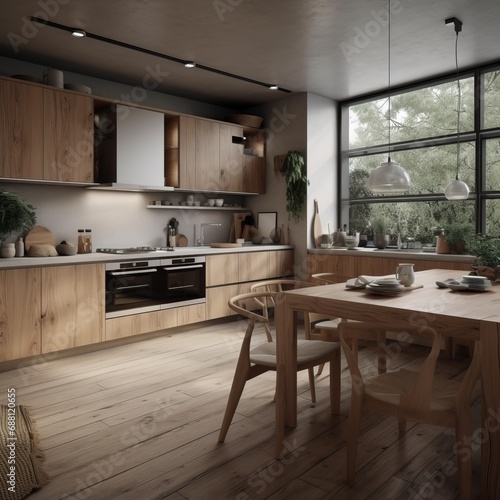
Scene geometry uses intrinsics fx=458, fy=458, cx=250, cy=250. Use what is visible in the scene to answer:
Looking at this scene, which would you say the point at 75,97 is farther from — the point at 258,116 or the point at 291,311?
the point at 291,311

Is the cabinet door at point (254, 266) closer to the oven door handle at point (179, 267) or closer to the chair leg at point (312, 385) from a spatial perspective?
the oven door handle at point (179, 267)

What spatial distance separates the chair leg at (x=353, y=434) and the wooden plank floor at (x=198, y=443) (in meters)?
0.08

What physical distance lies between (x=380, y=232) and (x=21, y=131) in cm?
380

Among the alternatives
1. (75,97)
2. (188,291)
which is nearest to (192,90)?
(75,97)

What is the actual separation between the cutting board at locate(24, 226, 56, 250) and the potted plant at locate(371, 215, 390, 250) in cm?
334

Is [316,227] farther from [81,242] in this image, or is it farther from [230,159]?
[81,242]

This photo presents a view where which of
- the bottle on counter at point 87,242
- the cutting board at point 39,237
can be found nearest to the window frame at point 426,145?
the bottle on counter at point 87,242

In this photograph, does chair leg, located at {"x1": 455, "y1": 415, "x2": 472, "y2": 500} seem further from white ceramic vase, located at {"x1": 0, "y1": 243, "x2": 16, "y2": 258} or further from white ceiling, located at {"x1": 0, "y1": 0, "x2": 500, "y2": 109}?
white ceramic vase, located at {"x1": 0, "y1": 243, "x2": 16, "y2": 258}

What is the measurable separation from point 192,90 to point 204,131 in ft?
1.65

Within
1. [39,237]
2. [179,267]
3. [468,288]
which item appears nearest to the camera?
[468,288]

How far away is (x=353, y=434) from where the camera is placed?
6.46 ft

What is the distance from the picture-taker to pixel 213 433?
252cm

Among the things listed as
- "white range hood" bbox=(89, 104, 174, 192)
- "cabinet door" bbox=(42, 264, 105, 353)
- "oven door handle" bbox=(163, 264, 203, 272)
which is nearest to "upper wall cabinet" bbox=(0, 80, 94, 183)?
"white range hood" bbox=(89, 104, 174, 192)

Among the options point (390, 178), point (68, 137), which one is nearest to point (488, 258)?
point (390, 178)
